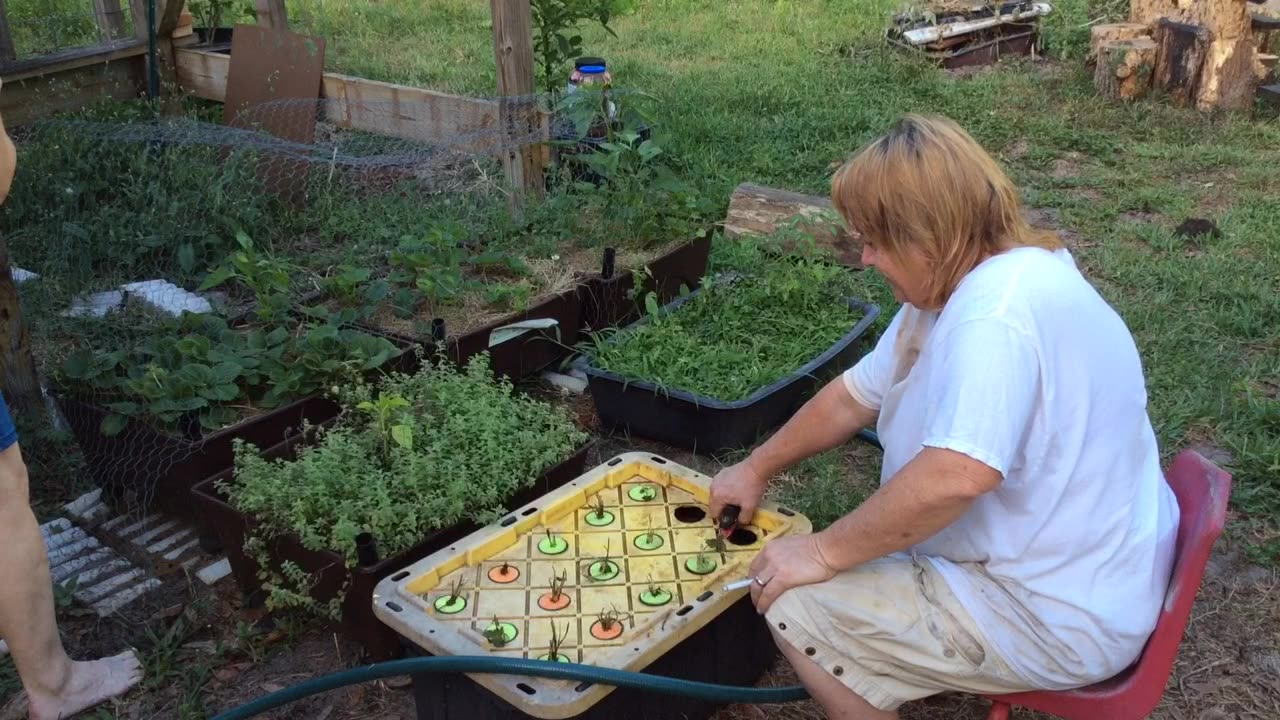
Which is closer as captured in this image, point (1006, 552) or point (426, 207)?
point (1006, 552)

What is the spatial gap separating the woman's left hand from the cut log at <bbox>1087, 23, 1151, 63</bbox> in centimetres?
677

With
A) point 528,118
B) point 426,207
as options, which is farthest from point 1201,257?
point 426,207

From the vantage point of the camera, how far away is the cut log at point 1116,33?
761 centimetres

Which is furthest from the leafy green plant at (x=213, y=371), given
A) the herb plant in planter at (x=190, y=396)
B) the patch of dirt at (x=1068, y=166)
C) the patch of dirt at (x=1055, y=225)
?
the patch of dirt at (x=1068, y=166)

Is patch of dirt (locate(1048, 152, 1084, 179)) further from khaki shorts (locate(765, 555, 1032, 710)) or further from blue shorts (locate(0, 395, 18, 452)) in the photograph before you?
blue shorts (locate(0, 395, 18, 452))

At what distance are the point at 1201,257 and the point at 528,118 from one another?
10.2ft

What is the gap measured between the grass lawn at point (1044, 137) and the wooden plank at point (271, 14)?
1212 mm

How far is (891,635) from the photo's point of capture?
1.92 m

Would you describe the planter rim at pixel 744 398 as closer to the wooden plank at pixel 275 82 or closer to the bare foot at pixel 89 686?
the bare foot at pixel 89 686

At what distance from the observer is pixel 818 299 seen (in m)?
4.11

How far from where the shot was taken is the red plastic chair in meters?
1.83

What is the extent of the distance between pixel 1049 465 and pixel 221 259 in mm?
3848

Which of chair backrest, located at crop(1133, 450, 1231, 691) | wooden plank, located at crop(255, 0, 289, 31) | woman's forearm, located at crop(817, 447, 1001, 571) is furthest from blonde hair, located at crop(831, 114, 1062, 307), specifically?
wooden plank, located at crop(255, 0, 289, 31)

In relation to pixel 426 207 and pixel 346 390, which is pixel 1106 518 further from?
pixel 426 207
